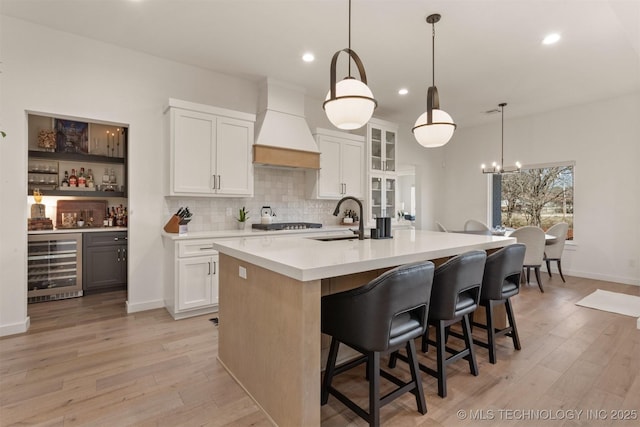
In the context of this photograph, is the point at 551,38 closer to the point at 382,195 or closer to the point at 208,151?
the point at 382,195

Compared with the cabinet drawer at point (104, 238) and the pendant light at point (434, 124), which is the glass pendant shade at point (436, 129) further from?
→ the cabinet drawer at point (104, 238)

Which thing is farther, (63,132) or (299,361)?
(63,132)

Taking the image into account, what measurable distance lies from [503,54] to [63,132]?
19.1 ft

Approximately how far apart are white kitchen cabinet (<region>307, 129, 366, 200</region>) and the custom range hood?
0.23 meters

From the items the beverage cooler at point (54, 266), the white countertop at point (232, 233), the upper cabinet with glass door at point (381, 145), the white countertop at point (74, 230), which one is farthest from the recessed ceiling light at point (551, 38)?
the beverage cooler at point (54, 266)

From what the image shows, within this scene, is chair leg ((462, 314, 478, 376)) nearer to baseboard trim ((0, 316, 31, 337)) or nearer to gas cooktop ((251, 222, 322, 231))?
gas cooktop ((251, 222, 322, 231))

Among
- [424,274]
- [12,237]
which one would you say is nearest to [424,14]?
[424,274]

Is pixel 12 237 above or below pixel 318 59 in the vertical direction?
below

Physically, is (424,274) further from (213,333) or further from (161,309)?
(161,309)

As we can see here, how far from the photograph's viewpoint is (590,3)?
2.67 metres

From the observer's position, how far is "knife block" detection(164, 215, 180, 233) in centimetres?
358

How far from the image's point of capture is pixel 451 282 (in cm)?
195

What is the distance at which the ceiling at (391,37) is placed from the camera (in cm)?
276

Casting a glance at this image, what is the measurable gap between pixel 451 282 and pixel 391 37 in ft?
8.44
